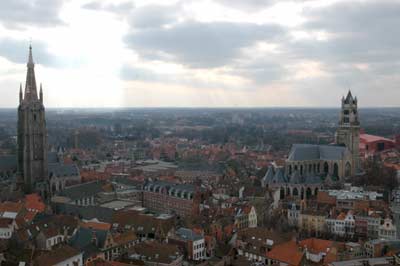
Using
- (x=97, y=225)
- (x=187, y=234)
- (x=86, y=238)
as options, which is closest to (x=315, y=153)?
(x=187, y=234)

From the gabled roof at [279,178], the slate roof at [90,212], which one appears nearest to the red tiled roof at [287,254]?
the slate roof at [90,212]

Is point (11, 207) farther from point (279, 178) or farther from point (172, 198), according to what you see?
point (279, 178)

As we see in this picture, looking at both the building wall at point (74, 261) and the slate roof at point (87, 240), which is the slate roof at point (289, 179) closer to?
the slate roof at point (87, 240)

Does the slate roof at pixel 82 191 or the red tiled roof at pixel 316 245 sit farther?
the slate roof at pixel 82 191

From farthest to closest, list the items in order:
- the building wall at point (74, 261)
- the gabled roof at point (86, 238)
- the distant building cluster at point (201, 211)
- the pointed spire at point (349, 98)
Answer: the pointed spire at point (349, 98) → the gabled roof at point (86, 238) → the distant building cluster at point (201, 211) → the building wall at point (74, 261)

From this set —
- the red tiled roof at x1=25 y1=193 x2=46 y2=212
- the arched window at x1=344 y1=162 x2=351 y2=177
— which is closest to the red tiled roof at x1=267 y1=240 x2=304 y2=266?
the red tiled roof at x1=25 y1=193 x2=46 y2=212

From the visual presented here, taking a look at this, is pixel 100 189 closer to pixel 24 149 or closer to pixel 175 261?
pixel 24 149

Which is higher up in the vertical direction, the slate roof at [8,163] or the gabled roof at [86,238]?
the slate roof at [8,163]
